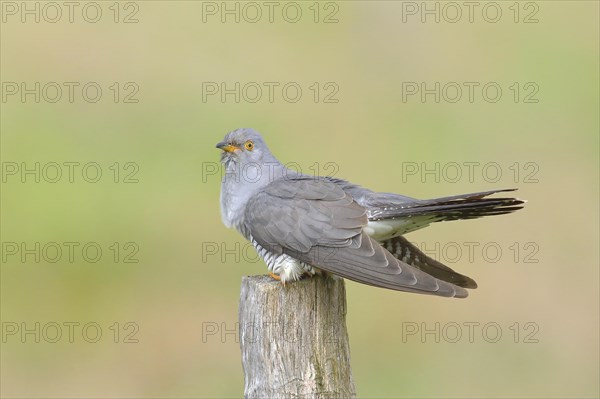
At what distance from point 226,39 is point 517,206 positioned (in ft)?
29.2

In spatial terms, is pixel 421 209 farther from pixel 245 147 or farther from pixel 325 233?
pixel 245 147

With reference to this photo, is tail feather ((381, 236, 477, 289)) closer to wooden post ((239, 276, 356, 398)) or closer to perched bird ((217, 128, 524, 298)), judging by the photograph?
perched bird ((217, 128, 524, 298))

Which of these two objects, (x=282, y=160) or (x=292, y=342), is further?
(x=282, y=160)

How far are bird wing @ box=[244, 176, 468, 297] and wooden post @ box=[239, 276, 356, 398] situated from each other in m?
0.25

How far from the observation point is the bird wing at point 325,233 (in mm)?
4672

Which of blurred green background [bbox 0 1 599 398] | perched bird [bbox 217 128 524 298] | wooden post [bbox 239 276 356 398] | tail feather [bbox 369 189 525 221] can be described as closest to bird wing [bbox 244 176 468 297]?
perched bird [bbox 217 128 524 298]

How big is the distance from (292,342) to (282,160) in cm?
645

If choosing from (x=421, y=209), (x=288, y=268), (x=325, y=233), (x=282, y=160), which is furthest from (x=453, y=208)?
(x=282, y=160)

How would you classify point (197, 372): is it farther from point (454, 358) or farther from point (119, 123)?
point (119, 123)

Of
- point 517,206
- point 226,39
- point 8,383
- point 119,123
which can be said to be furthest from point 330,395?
point 226,39

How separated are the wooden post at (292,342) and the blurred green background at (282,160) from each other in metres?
4.02

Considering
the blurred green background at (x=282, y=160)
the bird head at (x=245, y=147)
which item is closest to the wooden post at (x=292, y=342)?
the bird head at (x=245, y=147)

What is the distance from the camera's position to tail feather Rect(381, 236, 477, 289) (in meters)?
5.02

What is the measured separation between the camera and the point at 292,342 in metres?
4.36
